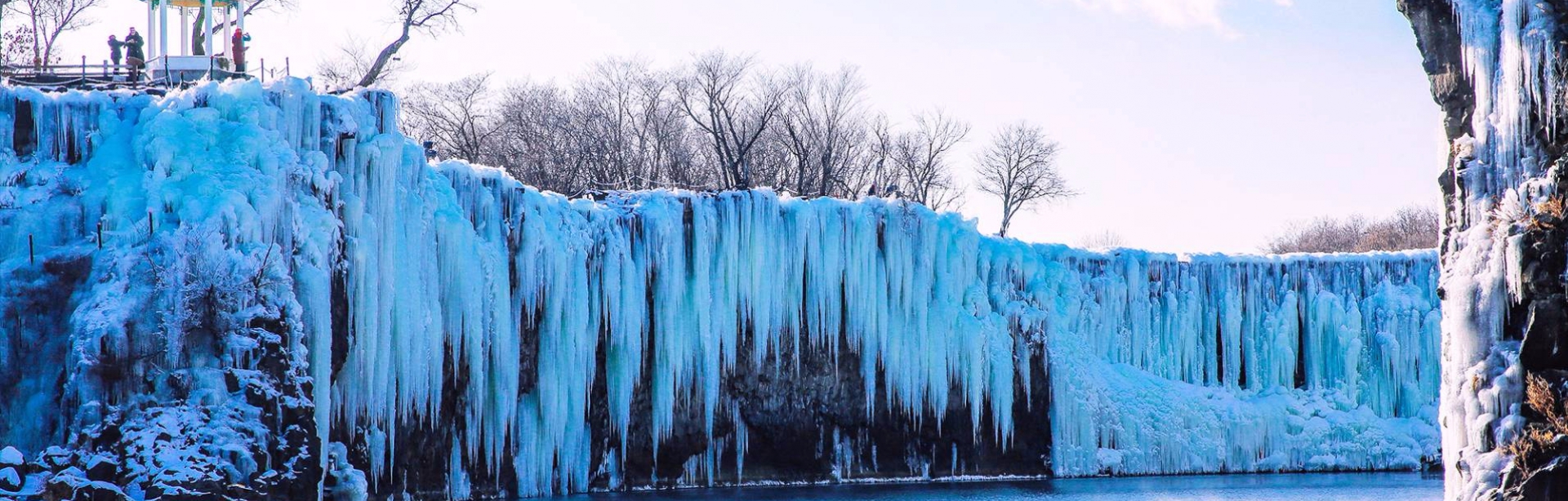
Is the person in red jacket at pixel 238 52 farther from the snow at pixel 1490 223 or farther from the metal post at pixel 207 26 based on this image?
the snow at pixel 1490 223

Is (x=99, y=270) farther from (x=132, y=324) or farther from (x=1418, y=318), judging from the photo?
(x=1418, y=318)

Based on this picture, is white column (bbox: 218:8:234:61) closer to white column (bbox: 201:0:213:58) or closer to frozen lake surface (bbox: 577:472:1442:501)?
white column (bbox: 201:0:213:58)

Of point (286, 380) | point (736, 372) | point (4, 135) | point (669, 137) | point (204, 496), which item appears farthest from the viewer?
point (669, 137)

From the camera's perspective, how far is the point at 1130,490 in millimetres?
29047

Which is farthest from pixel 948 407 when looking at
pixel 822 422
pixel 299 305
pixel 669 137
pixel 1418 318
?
pixel 669 137

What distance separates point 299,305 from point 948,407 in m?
14.3

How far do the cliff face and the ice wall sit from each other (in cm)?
1198

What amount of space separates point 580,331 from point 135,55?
750cm

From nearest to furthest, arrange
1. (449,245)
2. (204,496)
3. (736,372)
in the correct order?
1. (204,496)
2. (449,245)
3. (736,372)

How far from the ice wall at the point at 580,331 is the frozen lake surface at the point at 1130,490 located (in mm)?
1150

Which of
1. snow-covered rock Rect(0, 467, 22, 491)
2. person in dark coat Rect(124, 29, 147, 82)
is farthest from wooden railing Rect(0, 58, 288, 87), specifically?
snow-covered rock Rect(0, 467, 22, 491)

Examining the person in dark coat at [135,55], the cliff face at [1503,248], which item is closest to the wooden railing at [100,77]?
the person in dark coat at [135,55]

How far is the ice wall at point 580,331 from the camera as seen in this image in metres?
19.2

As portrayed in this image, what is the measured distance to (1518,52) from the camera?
1600 cm
